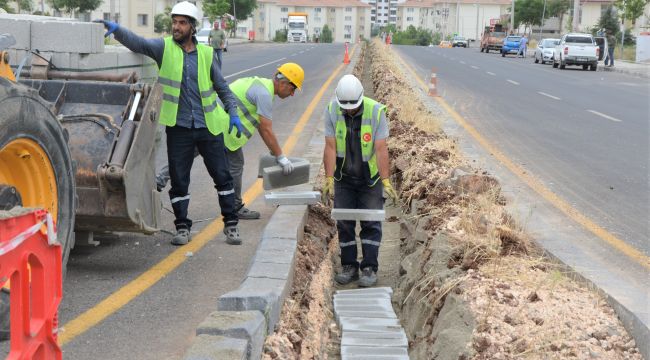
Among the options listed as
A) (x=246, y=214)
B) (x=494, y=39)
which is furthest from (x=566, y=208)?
(x=494, y=39)

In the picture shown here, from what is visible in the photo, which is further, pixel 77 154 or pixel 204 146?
pixel 204 146

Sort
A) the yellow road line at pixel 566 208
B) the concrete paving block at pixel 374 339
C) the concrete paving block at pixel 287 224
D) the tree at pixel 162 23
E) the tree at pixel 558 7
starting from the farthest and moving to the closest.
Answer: the tree at pixel 558 7 < the tree at pixel 162 23 < the yellow road line at pixel 566 208 < the concrete paving block at pixel 287 224 < the concrete paving block at pixel 374 339

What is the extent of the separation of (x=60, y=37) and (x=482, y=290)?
384 cm

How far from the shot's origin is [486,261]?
6.07 meters

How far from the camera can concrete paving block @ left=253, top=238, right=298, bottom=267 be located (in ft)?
19.8

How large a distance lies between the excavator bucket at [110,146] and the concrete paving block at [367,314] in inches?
60.8

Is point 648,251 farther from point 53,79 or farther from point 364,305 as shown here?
point 53,79

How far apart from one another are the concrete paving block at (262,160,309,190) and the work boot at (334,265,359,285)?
46.9 inches

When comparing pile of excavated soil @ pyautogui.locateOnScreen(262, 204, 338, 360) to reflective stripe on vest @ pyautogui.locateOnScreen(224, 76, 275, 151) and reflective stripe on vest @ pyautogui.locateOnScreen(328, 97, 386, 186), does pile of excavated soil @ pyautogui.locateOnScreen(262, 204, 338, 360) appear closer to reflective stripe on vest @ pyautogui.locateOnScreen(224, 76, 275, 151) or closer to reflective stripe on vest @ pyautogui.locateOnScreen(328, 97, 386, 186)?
reflective stripe on vest @ pyautogui.locateOnScreen(328, 97, 386, 186)

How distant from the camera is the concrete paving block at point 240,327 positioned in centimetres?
441

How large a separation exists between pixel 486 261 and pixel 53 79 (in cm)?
346

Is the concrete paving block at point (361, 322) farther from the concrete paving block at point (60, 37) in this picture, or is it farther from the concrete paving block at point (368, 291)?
the concrete paving block at point (60, 37)

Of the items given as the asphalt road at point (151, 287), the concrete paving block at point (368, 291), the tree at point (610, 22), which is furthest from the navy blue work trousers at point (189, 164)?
the tree at point (610, 22)

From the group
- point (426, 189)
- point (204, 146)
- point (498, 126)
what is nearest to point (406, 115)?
point (498, 126)
